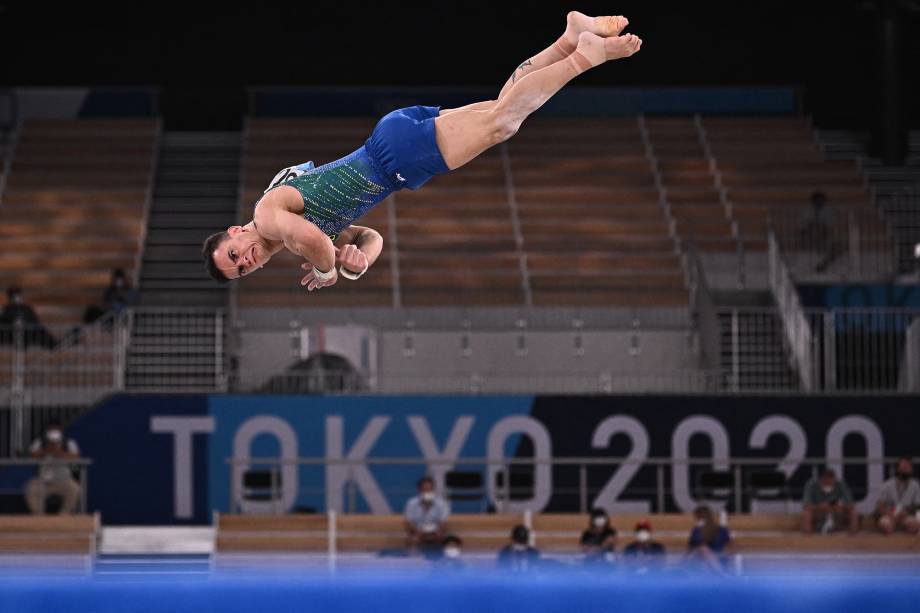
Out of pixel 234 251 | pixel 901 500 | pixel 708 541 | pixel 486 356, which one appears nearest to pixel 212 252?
pixel 234 251

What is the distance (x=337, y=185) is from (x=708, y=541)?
318 inches

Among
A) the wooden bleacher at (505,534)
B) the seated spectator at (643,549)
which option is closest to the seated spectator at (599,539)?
the seated spectator at (643,549)

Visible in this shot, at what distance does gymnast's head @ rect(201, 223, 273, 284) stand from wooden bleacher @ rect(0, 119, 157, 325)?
1203cm

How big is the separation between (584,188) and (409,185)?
14585mm

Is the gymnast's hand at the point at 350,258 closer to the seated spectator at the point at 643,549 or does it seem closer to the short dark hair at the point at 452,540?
the seated spectator at the point at 643,549

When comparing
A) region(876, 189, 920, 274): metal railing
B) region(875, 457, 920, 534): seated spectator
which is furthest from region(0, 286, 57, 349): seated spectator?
region(876, 189, 920, 274): metal railing

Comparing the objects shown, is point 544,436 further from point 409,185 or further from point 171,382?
point 409,185

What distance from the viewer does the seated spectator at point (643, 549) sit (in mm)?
14559

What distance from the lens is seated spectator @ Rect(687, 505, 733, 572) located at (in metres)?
15.4

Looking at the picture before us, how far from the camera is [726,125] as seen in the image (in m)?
25.1

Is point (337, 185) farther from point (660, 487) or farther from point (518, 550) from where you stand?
Answer: point (660, 487)

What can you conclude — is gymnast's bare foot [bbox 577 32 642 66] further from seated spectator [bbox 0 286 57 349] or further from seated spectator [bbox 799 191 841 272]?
seated spectator [bbox 799 191 841 272]

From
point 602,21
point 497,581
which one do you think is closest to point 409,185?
point 602,21

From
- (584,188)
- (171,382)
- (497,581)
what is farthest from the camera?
(584,188)
